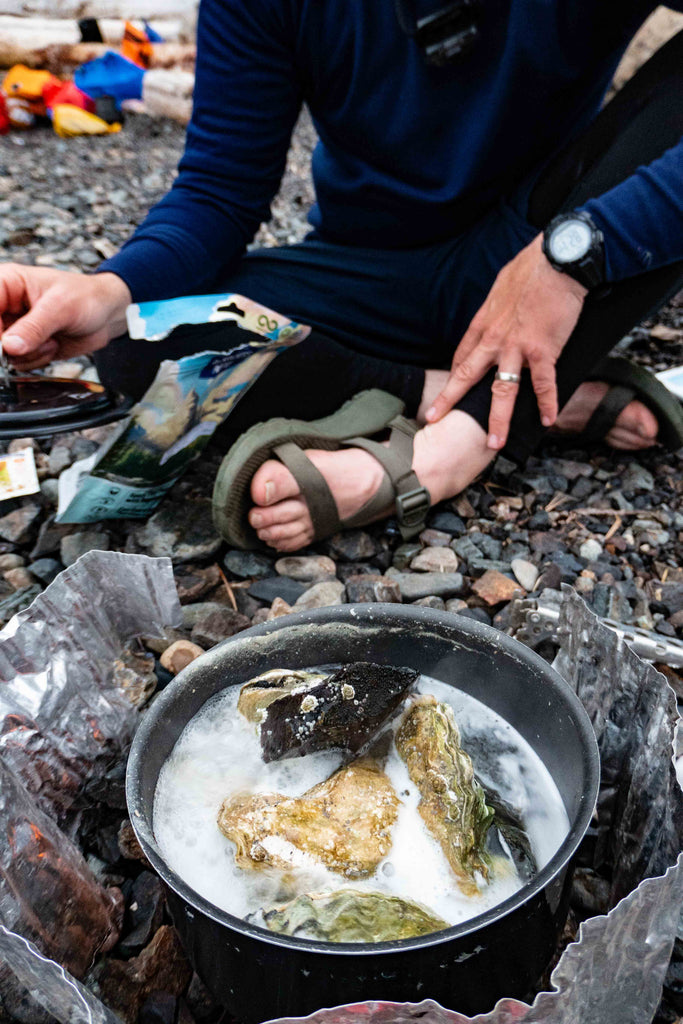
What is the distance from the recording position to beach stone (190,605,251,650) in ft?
3.99

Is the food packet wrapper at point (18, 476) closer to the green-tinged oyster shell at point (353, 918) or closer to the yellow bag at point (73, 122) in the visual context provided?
the green-tinged oyster shell at point (353, 918)

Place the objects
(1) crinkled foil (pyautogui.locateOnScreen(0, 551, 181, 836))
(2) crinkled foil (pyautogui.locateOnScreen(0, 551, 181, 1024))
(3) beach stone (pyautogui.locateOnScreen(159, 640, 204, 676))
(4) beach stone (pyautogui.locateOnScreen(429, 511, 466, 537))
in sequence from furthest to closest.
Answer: (4) beach stone (pyautogui.locateOnScreen(429, 511, 466, 537)) → (3) beach stone (pyautogui.locateOnScreen(159, 640, 204, 676)) → (1) crinkled foil (pyautogui.locateOnScreen(0, 551, 181, 836)) → (2) crinkled foil (pyautogui.locateOnScreen(0, 551, 181, 1024))

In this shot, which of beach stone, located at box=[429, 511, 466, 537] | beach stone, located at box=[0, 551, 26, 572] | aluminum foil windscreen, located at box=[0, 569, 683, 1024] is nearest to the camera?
aluminum foil windscreen, located at box=[0, 569, 683, 1024]

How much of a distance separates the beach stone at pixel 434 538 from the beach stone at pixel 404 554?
0.02 meters

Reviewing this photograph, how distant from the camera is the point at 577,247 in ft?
4.38

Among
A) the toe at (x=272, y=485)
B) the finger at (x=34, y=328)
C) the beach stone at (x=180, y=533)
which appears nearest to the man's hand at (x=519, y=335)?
the toe at (x=272, y=485)

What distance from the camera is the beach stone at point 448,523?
1.49 m

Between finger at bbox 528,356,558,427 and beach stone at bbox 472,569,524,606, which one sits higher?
finger at bbox 528,356,558,427

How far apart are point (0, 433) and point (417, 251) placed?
1.02 m

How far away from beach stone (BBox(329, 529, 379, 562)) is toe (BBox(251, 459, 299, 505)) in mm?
141

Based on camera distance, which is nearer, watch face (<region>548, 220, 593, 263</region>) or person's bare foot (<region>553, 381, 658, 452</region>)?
watch face (<region>548, 220, 593, 263</region>)

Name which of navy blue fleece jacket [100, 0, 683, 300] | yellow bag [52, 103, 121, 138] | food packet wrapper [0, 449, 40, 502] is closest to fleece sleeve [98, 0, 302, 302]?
navy blue fleece jacket [100, 0, 683, 300]

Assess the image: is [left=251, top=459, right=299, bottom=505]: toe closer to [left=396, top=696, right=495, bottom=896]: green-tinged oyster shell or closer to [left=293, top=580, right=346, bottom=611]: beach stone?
[left=293, top=580, right=346, bottom=611]: beach stone

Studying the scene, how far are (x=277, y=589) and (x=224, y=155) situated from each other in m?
0.95
